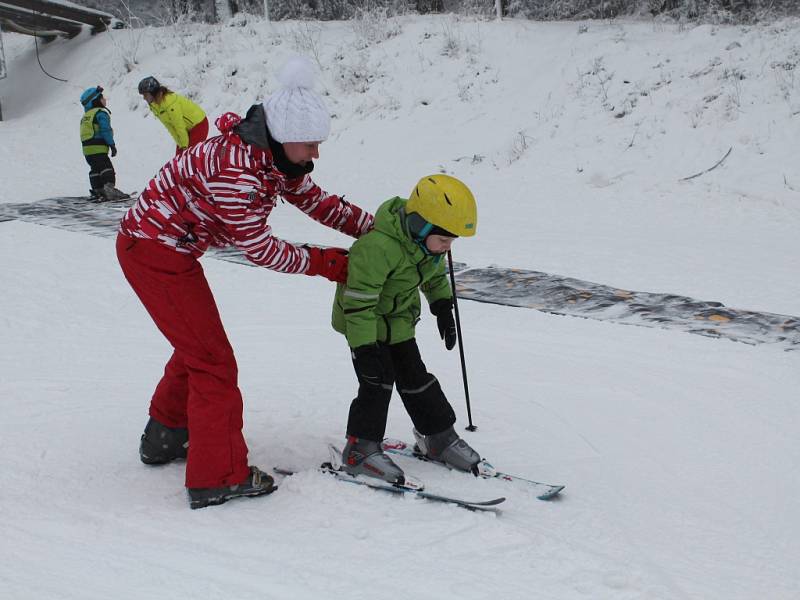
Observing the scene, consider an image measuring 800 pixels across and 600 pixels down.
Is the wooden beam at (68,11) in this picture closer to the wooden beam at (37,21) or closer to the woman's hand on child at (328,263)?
the wooden beam at (37,21)

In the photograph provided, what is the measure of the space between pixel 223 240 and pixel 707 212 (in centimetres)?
735

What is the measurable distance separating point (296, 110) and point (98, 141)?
29.9ft

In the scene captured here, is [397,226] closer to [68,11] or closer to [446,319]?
[446,319]

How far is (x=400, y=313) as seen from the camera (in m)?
3.74

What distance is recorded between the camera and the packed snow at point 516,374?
2959 millimetres

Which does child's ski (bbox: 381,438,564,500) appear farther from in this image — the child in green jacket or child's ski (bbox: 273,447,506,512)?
child's ski (bbox: 273,447,506,512)

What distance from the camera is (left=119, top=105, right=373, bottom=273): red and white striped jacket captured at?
3.27 m

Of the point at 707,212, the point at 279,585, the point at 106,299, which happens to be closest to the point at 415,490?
the point at 279,585

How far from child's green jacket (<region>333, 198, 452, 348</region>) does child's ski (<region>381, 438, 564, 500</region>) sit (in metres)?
0.64

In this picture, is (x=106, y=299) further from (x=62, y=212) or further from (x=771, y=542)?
(x=771, y=542)

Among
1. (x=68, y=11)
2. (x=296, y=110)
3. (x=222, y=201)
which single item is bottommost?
(x=222, y=201)

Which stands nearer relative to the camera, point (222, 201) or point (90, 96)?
point (222, 201)

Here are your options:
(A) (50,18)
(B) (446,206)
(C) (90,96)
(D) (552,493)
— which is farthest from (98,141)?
(A) (50,18)

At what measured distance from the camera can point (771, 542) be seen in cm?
316
